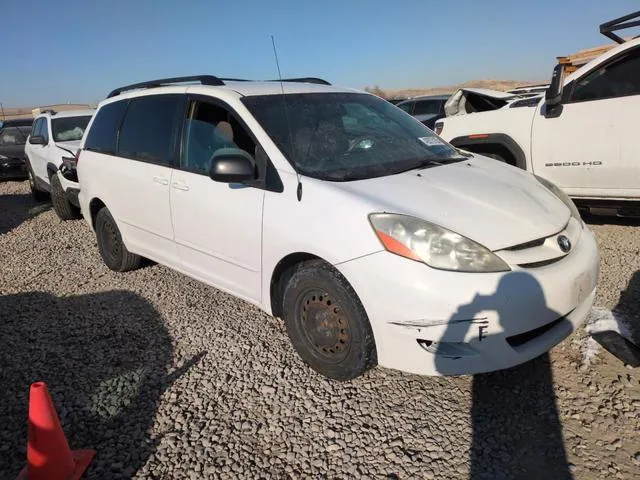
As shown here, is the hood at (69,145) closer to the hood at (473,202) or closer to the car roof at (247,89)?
the car roof at (247,89)

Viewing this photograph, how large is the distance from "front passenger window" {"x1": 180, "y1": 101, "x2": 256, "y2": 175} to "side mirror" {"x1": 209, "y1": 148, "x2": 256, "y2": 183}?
0.83 ft

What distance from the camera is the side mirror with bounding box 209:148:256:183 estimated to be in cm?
302

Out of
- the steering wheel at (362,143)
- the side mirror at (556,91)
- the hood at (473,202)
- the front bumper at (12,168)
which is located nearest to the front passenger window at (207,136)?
the steering wheel at (362,143)

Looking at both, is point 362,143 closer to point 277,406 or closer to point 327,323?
point 327,323

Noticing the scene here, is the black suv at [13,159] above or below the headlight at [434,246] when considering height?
below

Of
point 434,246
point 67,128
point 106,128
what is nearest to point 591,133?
point 434,246

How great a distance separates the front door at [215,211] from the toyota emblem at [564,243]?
1.76 meters

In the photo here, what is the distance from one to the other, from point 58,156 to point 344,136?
6.10m

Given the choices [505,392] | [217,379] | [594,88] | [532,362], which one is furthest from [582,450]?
[594,88]

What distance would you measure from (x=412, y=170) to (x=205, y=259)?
165cm

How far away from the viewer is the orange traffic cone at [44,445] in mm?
2195

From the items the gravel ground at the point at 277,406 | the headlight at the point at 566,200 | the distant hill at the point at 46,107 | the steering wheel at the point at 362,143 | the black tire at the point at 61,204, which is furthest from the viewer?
the distant hill at the point at 46,107

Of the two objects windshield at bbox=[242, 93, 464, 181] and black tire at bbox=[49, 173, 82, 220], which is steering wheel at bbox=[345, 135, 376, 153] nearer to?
windshield at bbox=[242, 93, 464, 181]

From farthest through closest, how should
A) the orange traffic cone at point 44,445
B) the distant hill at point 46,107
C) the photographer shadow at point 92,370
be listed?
the distant hill at point 46,107 < the photographer shadow at point 92,370 < the orange traffic cone at point 44,445
